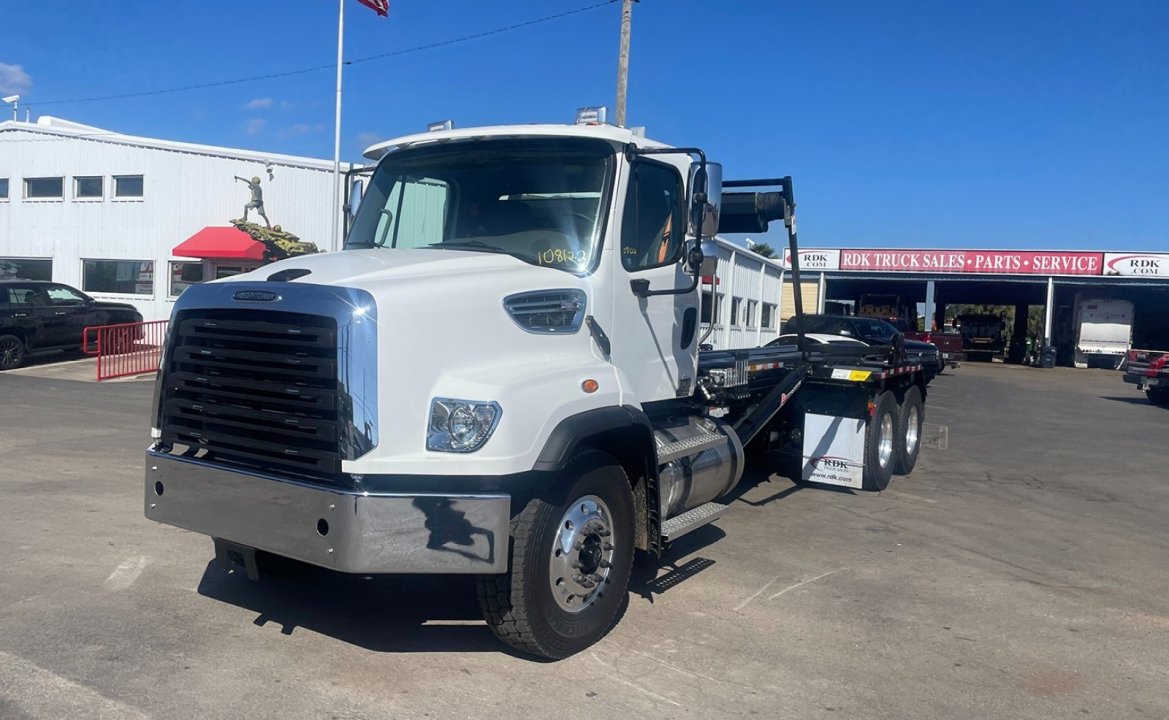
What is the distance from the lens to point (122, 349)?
20312mm

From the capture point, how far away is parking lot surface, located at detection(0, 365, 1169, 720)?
171 inches

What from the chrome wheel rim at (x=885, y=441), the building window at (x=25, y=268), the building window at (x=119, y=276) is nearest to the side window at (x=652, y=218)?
the chrome wheel rim at (x=885, y=441)

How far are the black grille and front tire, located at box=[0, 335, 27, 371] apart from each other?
17.1 m

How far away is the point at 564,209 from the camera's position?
547cm

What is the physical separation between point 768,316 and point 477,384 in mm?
22795

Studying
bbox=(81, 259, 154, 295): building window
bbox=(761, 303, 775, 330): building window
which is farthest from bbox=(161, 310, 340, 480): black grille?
bbox=(81, 259, 154, 295): building window

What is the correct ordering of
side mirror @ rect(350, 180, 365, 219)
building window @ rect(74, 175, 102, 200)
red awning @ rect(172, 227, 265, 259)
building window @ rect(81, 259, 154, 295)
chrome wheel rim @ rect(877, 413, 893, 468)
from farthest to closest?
1. building window @ rect(74, 175, 102, 200)
2. building window @ rect(81, 259, 154, 295)
3. red awning @ rect(172, 227, 265, 259)
4. chrome wheel rim @ rect(877, 413, 893, 468)
5. side mirror @ rect(350, 180, 365, 219)

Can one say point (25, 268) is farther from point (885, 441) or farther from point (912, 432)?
point (885, 441)

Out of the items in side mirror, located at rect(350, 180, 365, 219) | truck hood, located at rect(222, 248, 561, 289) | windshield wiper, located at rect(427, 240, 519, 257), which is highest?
side mirror, located at rect(350, 180, 365, 219)

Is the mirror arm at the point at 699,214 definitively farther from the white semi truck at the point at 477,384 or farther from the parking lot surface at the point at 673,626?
the parking lot surface at the point at 673,626

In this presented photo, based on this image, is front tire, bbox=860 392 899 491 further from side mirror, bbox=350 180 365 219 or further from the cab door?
side mirror, bbox=350 180 365 219

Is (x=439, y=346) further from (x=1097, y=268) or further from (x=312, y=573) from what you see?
(x=1097, y=268)

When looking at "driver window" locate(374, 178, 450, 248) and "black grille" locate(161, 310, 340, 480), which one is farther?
"driver window" locate(374, 178, 450, 248)

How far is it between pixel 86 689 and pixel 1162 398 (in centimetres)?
2488
